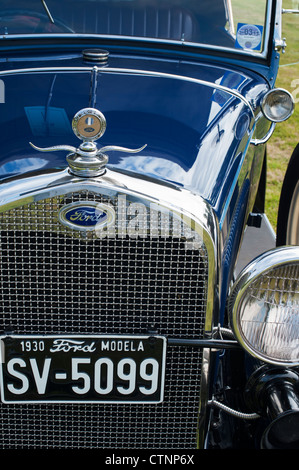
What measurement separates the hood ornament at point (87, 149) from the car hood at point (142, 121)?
0.07m

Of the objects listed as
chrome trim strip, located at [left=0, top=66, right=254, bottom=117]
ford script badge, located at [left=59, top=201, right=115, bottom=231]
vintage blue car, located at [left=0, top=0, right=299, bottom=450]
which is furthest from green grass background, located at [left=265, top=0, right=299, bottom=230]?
ford script badge, located at [left=59, top=201, right=115, bottom=231]

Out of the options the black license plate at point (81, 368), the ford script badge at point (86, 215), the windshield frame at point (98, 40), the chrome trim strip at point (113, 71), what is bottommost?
the black license plate at point (81, 368)

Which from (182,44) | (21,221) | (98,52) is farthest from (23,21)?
(21,221)

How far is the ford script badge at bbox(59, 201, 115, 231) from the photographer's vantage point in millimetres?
1616

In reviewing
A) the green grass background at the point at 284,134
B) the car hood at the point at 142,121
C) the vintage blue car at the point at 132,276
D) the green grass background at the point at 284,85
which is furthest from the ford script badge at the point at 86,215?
the green grass background at the point at 284,134

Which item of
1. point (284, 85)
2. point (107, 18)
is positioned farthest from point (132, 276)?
point (284, 85)

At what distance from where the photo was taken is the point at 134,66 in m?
2.34

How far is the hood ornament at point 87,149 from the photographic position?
1621mm

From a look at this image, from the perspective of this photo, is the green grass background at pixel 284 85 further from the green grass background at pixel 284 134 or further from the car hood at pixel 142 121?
the car hood at pixel 142 121

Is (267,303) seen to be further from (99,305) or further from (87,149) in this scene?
(87,149)

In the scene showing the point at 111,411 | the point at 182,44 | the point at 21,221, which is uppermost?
the point at 182,44
